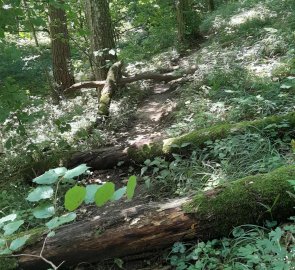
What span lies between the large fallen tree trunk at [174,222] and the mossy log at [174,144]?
5.22 feet

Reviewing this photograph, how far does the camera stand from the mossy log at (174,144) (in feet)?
15.9

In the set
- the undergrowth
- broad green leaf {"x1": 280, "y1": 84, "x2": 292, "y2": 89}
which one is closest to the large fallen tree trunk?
the undergrowth

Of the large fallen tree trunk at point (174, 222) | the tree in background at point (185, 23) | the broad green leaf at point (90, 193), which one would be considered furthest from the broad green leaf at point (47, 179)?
the tree in background at point (185, 23)

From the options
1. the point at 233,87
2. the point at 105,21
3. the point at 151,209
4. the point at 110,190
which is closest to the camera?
the point at 110,190

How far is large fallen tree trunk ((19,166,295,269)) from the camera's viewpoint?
317cm

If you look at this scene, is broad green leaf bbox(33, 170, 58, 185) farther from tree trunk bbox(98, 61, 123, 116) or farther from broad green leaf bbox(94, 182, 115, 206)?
tree trunk bbox(98, 61, 123, 116)

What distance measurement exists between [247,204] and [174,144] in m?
2.15

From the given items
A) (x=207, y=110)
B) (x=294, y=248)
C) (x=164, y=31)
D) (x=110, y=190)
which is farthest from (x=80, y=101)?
(x=110, y=190)

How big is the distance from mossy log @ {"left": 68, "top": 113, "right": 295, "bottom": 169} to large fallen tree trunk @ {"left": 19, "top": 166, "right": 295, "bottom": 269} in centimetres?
159

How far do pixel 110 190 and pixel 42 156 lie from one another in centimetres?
517

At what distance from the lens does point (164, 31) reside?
14.0m

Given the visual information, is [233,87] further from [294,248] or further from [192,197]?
[294,248]

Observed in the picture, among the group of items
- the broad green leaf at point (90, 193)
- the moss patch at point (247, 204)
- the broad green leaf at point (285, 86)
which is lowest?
the moss patch at point (247, 204)

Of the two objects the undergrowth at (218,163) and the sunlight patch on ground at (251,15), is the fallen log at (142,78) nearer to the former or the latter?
the sunlight patch on ground at (251,15)
